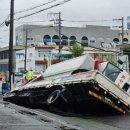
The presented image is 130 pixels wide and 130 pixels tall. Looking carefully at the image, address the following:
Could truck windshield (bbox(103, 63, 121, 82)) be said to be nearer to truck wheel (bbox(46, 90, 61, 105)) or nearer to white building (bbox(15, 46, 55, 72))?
truck wheel (bbox(46, 90, 61, 105))

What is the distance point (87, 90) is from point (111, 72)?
2.39 m

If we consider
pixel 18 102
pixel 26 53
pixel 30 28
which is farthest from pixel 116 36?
pixel 18 102

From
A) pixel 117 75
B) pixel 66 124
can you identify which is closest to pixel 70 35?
pixel 117 75

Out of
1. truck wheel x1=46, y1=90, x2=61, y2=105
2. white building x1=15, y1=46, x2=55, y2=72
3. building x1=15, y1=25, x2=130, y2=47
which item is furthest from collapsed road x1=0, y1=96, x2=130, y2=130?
building x1=15, y1=25, x2=130, y2=47

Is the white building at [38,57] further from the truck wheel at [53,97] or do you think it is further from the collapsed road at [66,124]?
the collapsed road at [66,124]

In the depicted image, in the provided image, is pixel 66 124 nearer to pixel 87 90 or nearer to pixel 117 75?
pixel 87 90

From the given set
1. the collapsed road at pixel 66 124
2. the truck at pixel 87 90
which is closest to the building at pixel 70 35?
the truck at pixel 87 90

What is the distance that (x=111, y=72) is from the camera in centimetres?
1962

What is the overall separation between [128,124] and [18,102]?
391 inches

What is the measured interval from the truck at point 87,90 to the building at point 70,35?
315 feet

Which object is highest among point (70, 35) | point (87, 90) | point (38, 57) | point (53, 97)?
point (70, 35)

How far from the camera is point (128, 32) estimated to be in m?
135

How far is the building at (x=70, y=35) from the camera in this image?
121 metres

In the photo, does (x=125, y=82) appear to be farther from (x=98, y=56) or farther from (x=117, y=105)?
(x=98, y=56)
